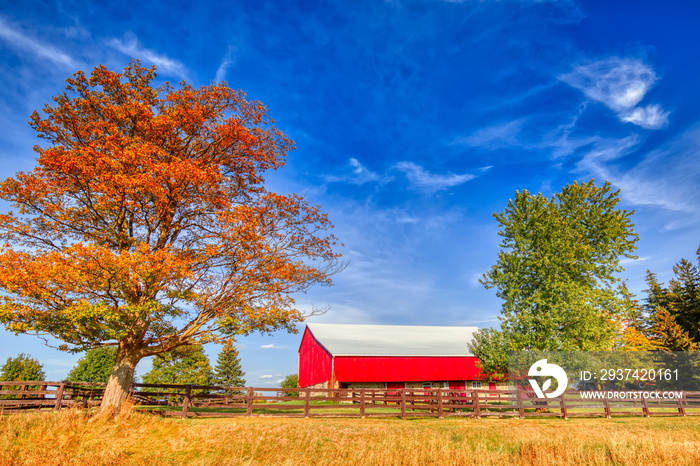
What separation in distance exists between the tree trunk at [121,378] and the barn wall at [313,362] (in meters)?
21.1

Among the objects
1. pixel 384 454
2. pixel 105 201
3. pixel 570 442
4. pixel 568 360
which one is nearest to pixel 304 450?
pixel 384 454

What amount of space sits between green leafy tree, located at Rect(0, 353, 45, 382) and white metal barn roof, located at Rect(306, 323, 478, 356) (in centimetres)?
4150

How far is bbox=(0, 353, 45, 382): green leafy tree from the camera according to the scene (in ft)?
172

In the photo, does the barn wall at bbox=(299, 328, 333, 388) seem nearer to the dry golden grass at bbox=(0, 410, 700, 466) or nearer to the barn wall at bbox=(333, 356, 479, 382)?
the barn wall at bbox=(333, 356, 479, 382)

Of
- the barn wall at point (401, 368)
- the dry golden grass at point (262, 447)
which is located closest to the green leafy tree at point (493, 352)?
the barn wall at point (401, 368)

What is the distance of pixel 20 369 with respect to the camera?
177 ft

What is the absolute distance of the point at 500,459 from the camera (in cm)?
893

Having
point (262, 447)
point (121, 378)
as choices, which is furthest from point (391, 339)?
point (262, 447)

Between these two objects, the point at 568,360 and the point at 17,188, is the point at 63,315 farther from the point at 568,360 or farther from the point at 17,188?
the point at 568,360

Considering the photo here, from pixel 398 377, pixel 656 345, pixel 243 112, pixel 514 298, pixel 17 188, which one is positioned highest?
pixel 243 112

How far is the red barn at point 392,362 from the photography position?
113 feet

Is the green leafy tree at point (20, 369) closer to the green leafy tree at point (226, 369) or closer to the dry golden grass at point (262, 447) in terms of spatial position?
the green leafy tree at point (226, 369)

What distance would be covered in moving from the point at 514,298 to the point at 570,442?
1573 centimetres

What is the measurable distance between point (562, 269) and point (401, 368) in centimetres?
1694
